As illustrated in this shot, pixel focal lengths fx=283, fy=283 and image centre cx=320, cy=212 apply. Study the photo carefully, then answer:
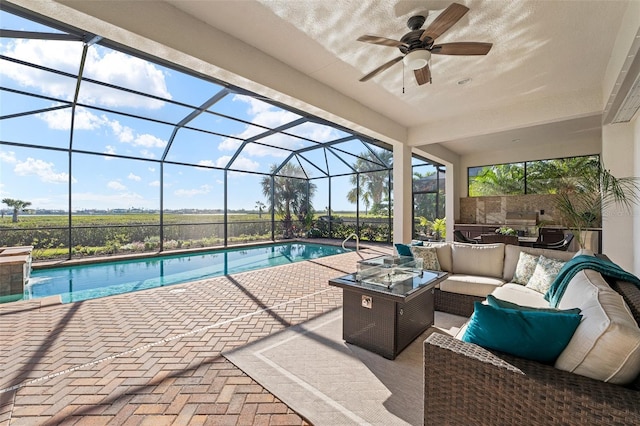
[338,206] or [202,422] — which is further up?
[338,206]

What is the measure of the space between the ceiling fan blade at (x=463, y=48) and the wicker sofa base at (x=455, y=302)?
2.74m

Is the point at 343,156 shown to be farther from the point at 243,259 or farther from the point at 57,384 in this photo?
the point at 57,384

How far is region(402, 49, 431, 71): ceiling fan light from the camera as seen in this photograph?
292 cm

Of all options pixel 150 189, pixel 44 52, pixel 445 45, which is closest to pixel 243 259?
pixel 150 189

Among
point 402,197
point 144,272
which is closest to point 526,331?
point 402,197

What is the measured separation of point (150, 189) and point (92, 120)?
2485 mm

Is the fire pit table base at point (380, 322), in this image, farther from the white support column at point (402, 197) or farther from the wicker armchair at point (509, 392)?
the white support column at point (402, 197)

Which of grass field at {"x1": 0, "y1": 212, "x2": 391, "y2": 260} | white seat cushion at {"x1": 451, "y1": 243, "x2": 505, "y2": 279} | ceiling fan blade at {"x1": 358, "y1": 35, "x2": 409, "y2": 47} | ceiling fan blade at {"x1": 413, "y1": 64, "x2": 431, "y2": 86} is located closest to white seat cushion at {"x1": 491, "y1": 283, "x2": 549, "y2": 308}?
white seat cushion at {"x1": 451, "y1": 243, "x2": 505, "y2": 279}

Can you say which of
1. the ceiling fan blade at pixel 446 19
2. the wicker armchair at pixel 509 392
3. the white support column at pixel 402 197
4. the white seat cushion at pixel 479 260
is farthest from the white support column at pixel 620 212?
the ceiling fan blade at pixel 446 19

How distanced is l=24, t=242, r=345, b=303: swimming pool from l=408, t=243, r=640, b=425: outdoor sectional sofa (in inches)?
223

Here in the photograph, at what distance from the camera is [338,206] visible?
12016mm

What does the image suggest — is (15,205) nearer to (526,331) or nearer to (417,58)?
(417,58)

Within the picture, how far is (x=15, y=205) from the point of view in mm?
6816

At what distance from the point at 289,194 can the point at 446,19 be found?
399 inches
